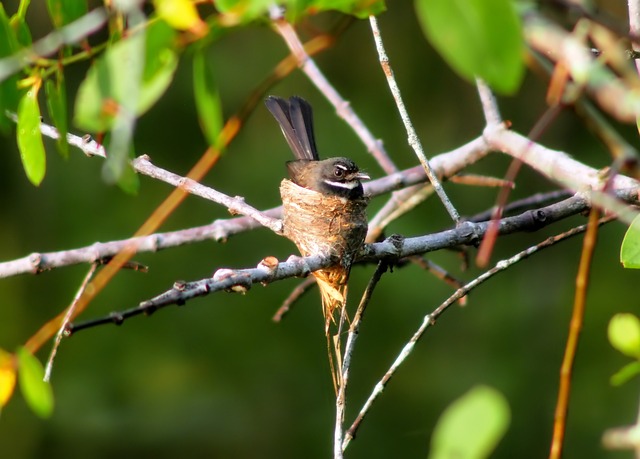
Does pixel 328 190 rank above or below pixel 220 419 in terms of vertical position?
above

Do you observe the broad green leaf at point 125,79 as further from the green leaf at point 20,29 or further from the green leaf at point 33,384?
the green leaf at point 20,29

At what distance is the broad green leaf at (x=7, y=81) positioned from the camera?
1759mm

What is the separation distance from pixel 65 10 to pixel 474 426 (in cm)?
114

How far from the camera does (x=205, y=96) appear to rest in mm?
1274

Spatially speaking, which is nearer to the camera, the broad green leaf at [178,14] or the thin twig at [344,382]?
the broad green leaf at [178,14]

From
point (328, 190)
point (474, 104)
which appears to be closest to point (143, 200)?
point (474, 104)

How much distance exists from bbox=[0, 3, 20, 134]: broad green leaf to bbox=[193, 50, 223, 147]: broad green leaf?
0.62m

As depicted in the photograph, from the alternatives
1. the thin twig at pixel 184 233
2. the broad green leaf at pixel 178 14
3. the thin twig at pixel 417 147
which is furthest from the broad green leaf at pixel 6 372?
the thin twig at pixel 417 147

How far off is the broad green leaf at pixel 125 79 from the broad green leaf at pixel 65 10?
0.58 metres

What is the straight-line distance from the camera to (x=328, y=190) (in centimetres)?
335

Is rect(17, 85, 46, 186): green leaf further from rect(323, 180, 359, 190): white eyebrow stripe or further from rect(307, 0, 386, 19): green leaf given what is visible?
rect(323, 180, 359, 190): white eyebrow stripe

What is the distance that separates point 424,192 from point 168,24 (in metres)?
2.49

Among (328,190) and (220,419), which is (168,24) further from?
(220,419)

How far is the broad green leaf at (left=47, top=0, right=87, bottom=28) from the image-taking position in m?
1.69
